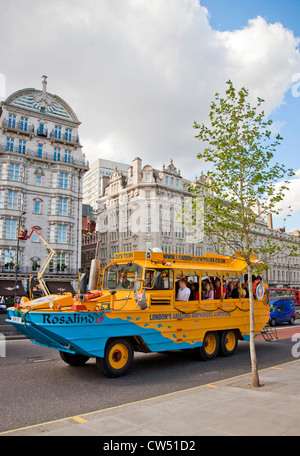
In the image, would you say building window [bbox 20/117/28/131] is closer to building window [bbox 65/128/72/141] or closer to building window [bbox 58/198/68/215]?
building window [bbox 65/128/72/141]

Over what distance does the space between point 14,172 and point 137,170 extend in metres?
19.7

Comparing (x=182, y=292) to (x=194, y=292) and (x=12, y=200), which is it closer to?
(x=194, y=292)

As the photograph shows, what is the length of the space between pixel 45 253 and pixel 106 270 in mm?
31292

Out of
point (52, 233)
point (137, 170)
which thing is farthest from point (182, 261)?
point (137, 170)

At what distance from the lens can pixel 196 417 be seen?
567 centimetres

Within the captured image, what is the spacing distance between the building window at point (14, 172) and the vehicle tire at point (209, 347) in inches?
1346


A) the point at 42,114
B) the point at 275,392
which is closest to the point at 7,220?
the point at 42,114

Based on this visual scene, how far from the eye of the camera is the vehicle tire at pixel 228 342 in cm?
1212

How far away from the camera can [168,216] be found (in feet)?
175

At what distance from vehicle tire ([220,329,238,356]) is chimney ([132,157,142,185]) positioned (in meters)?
42.8

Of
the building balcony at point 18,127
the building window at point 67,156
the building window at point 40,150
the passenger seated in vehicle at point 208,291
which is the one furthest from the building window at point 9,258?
the passenger seated in vehicle at point 208,291

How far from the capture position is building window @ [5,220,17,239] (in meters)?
38.9

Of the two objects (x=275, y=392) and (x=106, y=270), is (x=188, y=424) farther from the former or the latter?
A: (x=106, y=270)

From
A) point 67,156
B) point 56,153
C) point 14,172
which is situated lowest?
point 14,172
